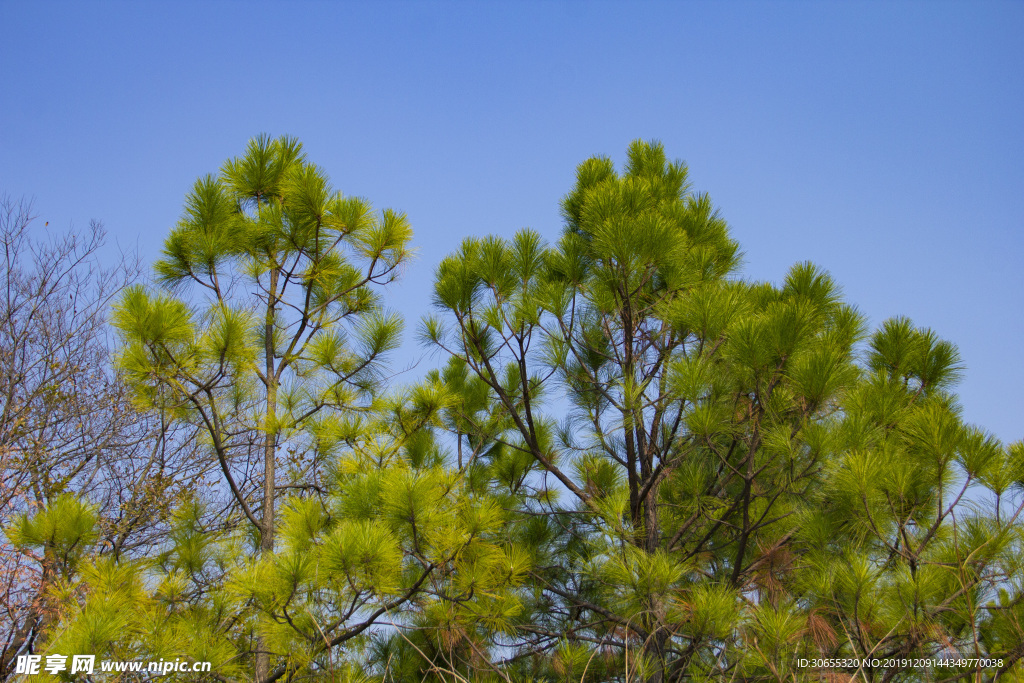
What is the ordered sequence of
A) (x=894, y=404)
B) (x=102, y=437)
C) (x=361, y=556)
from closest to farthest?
(x=361, y=556), (x=894, y=404), (x=102, y=437)

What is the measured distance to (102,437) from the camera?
633cm

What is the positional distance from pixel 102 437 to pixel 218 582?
12.3 ft

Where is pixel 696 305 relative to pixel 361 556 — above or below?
above

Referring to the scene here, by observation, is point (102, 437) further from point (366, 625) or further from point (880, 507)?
point (880, 507)

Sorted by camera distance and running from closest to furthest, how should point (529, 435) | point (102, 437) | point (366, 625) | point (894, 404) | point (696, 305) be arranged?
point (366, 625), point (696, 305), point (894, 404), point (529, 435), point (102, 437)

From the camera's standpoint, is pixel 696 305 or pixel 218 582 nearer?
pixel 696 305

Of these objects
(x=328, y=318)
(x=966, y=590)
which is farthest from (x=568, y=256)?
(x=966, y=590)

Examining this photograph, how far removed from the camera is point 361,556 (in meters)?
2.35

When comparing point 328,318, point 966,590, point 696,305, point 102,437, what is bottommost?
point 966,590

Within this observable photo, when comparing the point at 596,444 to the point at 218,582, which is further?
the point at 596,444

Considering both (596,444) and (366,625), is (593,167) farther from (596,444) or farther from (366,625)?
(366,625)

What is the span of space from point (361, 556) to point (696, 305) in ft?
5.53

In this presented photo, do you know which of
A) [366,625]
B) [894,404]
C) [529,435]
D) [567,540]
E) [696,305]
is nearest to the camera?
[366,625]

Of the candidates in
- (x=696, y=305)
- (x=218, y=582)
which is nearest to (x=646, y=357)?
(x=696, y=305)
